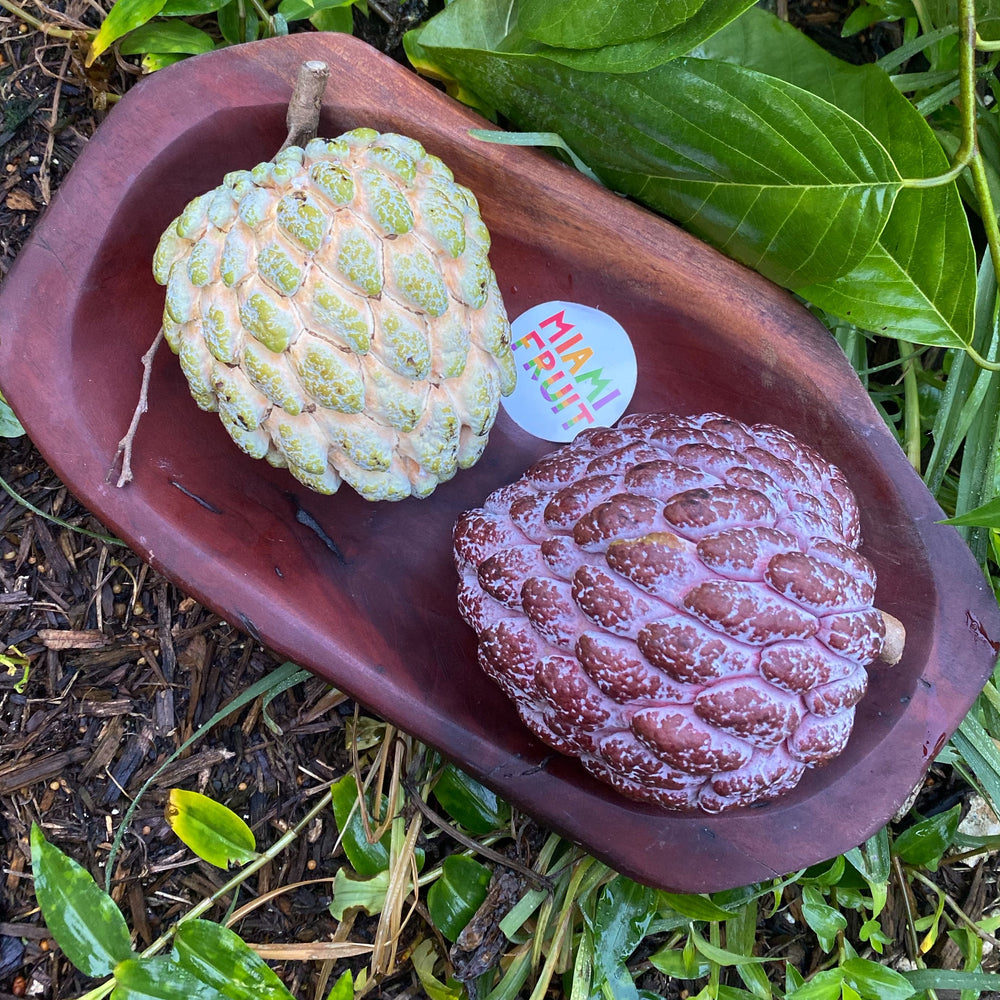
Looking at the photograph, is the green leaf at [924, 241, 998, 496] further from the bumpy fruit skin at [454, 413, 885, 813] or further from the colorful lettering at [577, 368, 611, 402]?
the colorful lettering at [577, 368, 611, 402]

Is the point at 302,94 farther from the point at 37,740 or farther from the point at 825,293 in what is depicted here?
the point at 37,740

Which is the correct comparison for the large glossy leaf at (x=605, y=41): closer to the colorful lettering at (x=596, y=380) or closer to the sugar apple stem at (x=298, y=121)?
the sugar apple stem at (x=298, y=121)

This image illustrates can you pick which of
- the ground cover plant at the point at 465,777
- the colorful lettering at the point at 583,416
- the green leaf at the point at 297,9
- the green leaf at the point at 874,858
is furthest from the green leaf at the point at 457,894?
the green leaf at the point at 297,9

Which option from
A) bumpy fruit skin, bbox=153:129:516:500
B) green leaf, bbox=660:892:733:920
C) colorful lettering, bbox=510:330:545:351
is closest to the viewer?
bumpy fruit skin, bbox=153:129:516:500

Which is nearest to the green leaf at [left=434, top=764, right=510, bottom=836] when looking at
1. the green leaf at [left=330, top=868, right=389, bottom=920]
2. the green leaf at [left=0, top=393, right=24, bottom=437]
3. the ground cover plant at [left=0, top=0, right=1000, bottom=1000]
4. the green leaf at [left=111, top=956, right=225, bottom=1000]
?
the ground cover plant at [left=0, top=0, right=1000, bottom=1000]

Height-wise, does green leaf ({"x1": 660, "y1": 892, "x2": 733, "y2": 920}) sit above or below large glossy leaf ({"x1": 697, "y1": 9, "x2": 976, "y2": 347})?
below
